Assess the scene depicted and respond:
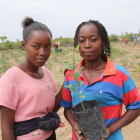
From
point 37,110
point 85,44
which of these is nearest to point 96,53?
point 85,44

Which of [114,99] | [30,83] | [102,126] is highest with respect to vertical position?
[30,83]

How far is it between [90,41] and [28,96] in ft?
2.01

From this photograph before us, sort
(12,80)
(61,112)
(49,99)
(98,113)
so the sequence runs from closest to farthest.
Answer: (98,113), (12,80), (49,99), (61,112)

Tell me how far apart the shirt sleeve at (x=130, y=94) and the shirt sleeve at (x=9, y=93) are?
774mm

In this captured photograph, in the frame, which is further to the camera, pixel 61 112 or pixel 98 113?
pixel 61 112

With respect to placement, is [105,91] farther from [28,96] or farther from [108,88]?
[28,96]

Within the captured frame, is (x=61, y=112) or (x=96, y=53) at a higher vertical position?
(x=96, y=53)

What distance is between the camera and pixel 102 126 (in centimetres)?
98

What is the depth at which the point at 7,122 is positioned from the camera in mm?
1049

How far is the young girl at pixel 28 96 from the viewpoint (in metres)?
1.04

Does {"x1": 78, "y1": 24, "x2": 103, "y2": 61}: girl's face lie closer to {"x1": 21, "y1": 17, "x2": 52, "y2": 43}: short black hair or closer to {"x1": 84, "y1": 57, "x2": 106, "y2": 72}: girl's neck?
{"x1": 84, "y1": 57, "x2": 106, "y2": 72}: girl's neck

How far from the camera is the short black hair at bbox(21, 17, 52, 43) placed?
1.16 m

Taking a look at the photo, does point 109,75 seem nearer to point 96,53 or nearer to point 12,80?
point 96,53

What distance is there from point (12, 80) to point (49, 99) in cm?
34
